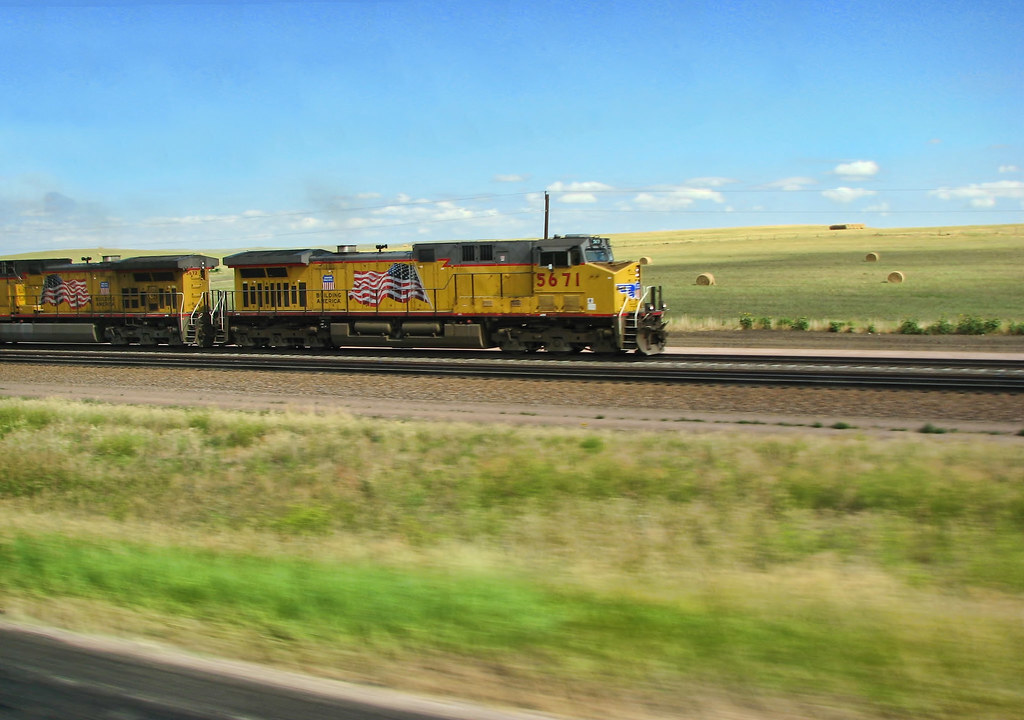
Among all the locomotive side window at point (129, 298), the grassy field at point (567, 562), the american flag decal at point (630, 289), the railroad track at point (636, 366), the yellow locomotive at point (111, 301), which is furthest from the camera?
the locomotive side window at point (129, 298)

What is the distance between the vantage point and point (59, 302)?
33531 mm

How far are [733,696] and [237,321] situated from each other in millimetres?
28762

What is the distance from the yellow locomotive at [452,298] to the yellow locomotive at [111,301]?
2.03 m

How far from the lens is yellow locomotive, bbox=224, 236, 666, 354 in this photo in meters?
24.4

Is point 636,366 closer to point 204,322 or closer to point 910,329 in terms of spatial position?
point 910,329

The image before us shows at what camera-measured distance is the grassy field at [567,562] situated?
404cm

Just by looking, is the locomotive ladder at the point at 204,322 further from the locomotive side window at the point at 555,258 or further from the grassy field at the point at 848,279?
the grassy field at the point at 848,279

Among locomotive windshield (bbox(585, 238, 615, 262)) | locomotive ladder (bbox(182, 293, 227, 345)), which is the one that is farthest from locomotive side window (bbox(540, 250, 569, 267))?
locomotive ladder (bbox(182, 293, 227, 345))

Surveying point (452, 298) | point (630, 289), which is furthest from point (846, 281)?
point (452, 298)

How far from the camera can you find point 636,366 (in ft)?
68.9

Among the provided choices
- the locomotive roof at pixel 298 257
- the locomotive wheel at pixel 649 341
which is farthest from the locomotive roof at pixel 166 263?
the locomotive wheel at pixel 649 341

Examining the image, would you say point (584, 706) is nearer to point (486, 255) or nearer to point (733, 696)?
point (733, 696)

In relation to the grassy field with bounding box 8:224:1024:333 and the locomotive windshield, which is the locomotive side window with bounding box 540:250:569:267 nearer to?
Answer: the locomotive windshield

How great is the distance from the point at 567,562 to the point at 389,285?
21.7 m
